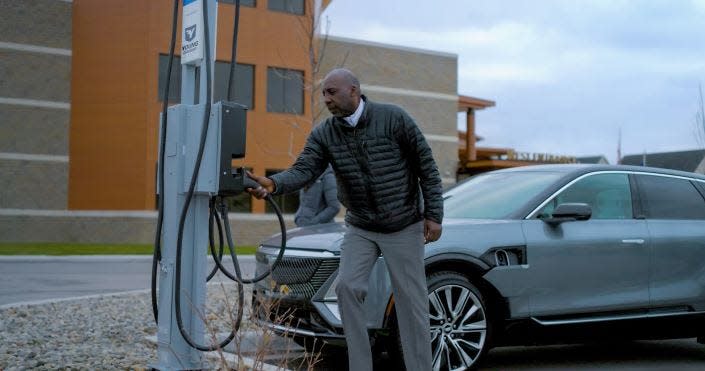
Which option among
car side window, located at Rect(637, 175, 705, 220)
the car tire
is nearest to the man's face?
the car tire

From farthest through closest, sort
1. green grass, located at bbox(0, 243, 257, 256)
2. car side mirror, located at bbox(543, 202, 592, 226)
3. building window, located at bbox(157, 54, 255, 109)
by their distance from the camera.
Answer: building window, located at bbox(157, 54, 255, 109) < green grass, located at bbox(0, 243, 257, 256) < car side mirror, located at bbox(543, 202, 592, 226)

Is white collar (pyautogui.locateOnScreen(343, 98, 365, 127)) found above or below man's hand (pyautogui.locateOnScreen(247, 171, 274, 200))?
above

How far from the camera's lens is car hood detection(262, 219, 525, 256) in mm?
6395

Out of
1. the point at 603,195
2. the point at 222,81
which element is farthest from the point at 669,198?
the point at 222,81

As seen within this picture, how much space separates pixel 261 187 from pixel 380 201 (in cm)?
82

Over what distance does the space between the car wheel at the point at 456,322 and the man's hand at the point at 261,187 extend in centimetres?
168

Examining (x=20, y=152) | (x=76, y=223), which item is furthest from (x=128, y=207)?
(x=20, y=152)

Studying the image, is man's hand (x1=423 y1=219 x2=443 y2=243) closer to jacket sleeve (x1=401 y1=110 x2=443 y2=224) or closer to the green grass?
jacket sleeve (x1=401 y1=110 x2=443 y2=224)

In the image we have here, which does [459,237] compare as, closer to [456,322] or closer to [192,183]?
[456,322]

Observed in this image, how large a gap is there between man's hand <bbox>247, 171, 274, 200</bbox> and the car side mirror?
264 cm

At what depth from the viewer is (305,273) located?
20.9 feet

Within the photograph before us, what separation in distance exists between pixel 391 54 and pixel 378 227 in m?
30.4

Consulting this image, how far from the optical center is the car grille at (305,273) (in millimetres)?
6285

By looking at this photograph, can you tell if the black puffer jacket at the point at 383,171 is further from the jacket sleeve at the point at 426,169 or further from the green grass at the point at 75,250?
the green grass at the point at 75,250
